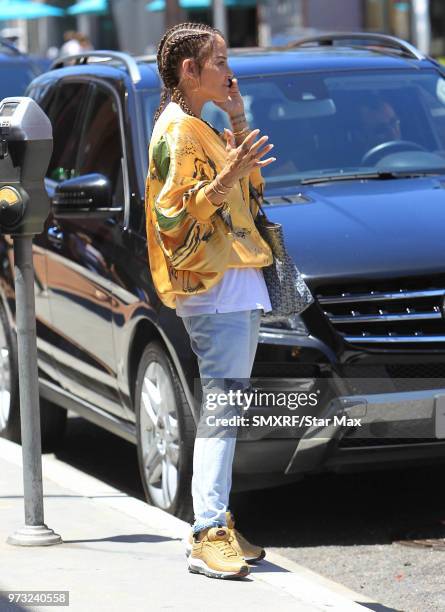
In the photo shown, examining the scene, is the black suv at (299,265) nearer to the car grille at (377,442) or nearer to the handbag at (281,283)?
the car grille at (377,442)

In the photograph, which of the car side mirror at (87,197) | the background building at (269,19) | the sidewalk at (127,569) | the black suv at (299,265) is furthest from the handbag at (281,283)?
the background building at (269,19)

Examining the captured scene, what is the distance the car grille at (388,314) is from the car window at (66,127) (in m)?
2.20

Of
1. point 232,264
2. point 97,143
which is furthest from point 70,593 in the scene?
point 97,143

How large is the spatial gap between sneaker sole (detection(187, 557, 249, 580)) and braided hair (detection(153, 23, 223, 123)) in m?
1.42

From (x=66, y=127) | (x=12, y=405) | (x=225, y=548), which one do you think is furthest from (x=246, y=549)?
(x=66, y=127)

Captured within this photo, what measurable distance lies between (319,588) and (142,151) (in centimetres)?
253

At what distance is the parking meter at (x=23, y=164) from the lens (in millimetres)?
5078

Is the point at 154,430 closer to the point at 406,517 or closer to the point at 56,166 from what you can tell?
the point at 406,517

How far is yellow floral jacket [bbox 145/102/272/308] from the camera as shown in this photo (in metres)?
4.76

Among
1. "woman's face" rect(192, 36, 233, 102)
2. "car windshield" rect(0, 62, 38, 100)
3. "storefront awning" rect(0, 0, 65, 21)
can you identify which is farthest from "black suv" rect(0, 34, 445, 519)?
"storefront awning" rect(0, 0, 65, 21)

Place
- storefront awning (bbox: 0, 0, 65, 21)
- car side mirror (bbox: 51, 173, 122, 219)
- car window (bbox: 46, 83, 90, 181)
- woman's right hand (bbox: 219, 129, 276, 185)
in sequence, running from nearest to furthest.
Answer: woman's right hand (bbox: 219, 129, 276, 185), car side mirror (bbox: 51, 173, 122, 219), car window (bbox: 46, 83, 90, 181), storefront awning (bbox: 0, 0, 65, 21)

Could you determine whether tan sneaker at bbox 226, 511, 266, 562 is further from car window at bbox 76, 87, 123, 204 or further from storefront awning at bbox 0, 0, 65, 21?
storefront awning at bbox 0, 0, 65, 21

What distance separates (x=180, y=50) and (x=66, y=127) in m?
3.03

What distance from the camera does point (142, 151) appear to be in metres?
6.71
